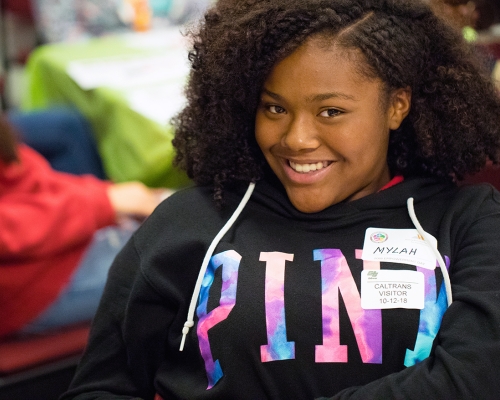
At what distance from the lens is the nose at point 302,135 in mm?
992

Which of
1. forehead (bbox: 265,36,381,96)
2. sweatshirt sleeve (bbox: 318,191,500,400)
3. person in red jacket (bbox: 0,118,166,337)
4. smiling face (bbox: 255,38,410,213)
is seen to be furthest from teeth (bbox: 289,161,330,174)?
person in red jacket (bbox: 0,118,166,337)

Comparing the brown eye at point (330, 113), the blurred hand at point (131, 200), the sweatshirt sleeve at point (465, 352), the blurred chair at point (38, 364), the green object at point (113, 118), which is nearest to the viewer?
the sweatshirt sleeve at point (465, 352)

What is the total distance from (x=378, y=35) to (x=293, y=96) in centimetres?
15

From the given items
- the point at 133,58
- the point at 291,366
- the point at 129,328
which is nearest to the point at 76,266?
the point at 129,328

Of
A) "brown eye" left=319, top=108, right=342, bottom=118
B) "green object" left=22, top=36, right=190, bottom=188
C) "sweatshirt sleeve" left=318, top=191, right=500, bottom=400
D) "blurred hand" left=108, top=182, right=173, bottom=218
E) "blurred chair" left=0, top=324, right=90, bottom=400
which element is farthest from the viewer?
"green object" left=22, top=36, right=190, bottom=188

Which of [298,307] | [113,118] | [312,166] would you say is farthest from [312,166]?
[113,118]

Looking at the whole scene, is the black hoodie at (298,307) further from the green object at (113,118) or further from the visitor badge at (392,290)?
the green object at (113,118)

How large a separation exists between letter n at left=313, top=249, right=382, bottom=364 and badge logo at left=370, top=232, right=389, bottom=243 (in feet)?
0.22

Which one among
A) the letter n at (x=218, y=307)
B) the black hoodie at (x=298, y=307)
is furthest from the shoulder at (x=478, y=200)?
the letter n at (x=218, y=307)

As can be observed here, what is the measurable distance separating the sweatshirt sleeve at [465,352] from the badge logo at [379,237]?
0.40ft

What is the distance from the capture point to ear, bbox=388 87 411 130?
3.46ft

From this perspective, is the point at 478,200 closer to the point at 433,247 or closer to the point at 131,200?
the point at 433,247

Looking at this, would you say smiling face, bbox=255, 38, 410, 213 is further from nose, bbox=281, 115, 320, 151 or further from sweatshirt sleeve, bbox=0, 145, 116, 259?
sweatshirt sleeve, bbox=0, 145, 116, 259

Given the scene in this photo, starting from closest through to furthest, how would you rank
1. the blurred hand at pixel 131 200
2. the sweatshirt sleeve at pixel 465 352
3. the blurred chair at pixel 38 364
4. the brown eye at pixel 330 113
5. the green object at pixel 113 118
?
1. the sweatshirt sleeve at pixel 465 352
2. the brown eye at pixel 330 113
3. the blurred chair at pixel 38 364
4. the blurred hand at pixel 131 200
5. the green object at pixel 113 118
